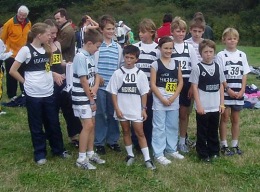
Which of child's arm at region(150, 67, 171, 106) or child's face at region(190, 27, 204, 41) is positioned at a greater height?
child's face at region(190, 27, 204, 41)

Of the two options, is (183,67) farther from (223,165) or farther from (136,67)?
(223,165)

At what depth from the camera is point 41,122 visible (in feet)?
20.2

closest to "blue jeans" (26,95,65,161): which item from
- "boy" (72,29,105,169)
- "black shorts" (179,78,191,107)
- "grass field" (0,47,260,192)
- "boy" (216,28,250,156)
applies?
"grass field" (0,47,260,192)

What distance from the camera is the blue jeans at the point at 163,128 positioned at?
247 inches

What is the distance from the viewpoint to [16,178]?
559 centimetres

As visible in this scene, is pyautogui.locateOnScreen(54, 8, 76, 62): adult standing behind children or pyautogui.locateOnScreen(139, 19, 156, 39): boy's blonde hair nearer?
pyautogui.locateOnScreen(139, 19, 156, 39): boy's blonde hair

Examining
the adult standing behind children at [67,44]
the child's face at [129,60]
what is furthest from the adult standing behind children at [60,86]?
the child's face at [129,60]

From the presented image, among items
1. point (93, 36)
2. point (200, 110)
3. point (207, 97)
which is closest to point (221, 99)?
point (207, 97)

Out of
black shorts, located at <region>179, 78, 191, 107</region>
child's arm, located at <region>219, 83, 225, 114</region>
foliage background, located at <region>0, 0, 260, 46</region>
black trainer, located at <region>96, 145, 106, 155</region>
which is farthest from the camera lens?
foliage background, located at <region>0, 0, 260, 46</region>

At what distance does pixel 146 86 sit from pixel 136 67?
326mm

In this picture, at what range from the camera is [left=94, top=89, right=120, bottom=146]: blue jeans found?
650 cm

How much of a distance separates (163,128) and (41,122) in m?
1.53

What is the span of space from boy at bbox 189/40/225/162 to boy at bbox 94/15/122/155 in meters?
1.04

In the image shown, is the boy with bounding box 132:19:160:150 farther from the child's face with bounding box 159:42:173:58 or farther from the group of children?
the child's face with bounding box 159:42:173:58
